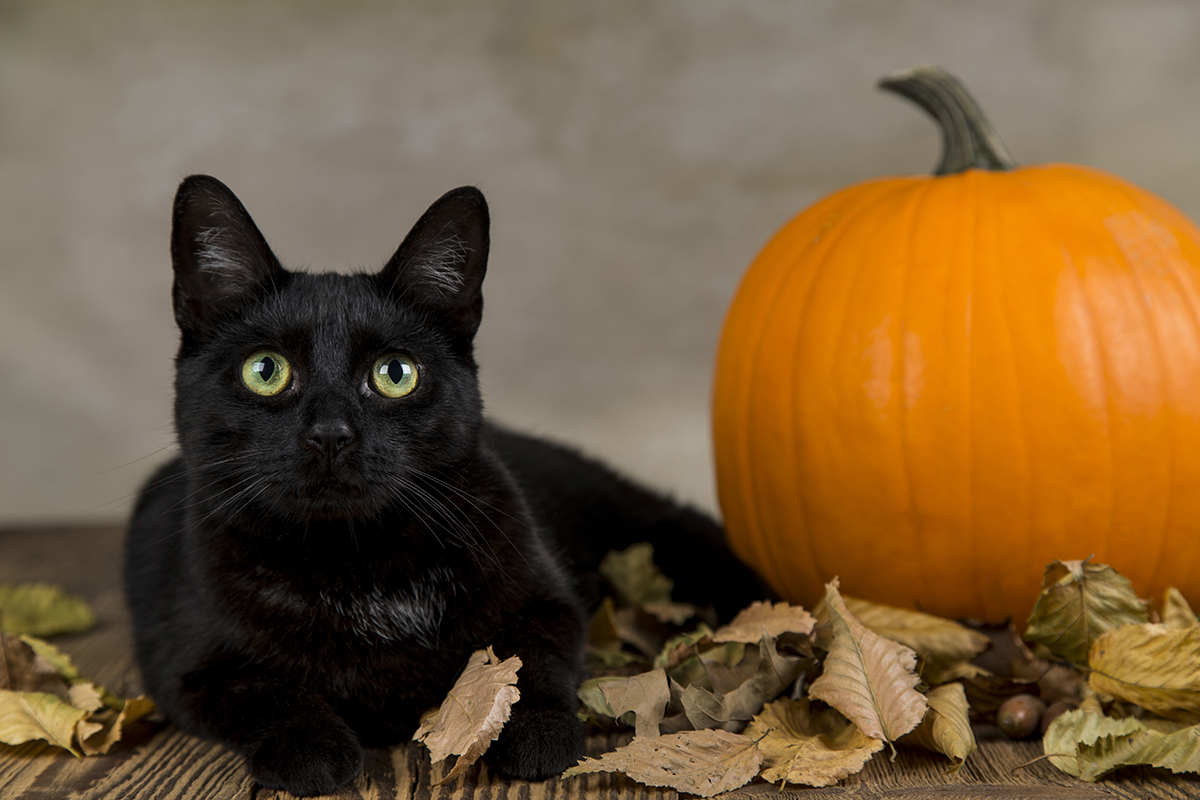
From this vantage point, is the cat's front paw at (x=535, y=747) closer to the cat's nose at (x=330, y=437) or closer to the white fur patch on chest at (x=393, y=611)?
the white fur patch on chest at (x=393, y=611)

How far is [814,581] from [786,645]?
1.11 feet

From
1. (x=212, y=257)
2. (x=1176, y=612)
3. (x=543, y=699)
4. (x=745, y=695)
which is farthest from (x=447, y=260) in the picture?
(x=1176, y=612)

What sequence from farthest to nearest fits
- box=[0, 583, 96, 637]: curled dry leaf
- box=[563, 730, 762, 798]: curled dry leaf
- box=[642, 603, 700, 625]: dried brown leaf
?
box=[0, 583, 96, 637]: curled dry leaf < box=[642, 603, 700, 625]: dried brown leaf < box=[563, 730, 762, 798]: curled dry leaf

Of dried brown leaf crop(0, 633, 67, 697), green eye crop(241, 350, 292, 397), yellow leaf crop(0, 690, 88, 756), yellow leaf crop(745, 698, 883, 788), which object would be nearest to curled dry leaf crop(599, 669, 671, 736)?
yellow leaf crop(745, 698, 883, 788)

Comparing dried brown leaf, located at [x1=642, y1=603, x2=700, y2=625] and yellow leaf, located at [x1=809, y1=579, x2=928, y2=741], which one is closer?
yellow leaf, located at [x1=809, y1=579, x2=928, y2=741]

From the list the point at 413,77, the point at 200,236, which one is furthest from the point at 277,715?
the point at 413,77

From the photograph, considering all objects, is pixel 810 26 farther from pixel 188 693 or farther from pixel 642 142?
pixel 188 693

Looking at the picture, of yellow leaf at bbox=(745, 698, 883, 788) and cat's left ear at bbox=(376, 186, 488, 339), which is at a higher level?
cat's left ear at bbox=(376, 186, 488, 339)

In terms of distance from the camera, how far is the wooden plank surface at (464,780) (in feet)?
4.00

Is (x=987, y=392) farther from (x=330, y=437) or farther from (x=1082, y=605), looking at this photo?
(x=330, y=437)

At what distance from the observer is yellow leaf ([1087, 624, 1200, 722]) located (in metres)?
1.31

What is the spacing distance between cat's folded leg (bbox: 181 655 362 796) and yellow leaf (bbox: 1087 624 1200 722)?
0.98 metres

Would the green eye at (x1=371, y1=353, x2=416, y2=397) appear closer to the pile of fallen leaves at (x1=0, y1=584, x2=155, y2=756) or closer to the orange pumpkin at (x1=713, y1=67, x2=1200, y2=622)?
the pile of fallen leaves at (x1=0, y1=584, x2=155, y2=756)

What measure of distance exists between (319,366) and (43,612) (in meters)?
1.15
